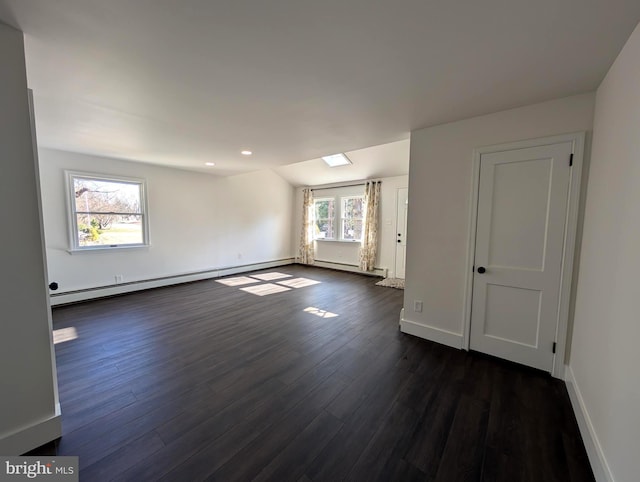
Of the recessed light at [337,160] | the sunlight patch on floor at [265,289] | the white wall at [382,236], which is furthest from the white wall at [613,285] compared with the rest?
the recessed light at [337,160]

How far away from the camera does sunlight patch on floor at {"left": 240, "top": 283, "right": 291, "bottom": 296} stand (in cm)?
474

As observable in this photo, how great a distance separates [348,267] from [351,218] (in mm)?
1339

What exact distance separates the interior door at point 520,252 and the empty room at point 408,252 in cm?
2

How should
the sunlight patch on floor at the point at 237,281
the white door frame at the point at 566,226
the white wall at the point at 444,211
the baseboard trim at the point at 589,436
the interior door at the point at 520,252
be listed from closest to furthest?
the baseboard trim at the point at 589,436 → the white door frame at the point at 566,226 → the interior door at the point at 520,252 → the white wall at the point at 444,211 → the sunlight patch on floor at the point at 237,281

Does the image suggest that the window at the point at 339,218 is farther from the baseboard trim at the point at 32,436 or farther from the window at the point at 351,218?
the baseboard trim at the point at 32,436

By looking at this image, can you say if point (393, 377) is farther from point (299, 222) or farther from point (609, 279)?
point (299, 222)

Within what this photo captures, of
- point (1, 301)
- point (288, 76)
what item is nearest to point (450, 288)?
point (288, 76)

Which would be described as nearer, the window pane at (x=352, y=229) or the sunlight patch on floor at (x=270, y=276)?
the sunlight patch on floor at (x=270, y=276)

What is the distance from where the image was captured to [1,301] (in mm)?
1345

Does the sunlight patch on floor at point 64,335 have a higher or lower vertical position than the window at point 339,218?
lower

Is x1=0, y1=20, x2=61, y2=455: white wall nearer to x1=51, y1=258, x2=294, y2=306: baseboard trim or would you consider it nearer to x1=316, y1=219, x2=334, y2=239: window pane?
x1=51, y1=258, x2=294, y2=306: baseboard trim

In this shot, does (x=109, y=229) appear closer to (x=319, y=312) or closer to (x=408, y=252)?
(x=319, y=312)

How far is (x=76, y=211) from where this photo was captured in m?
3.90

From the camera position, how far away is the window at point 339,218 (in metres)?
6.68
